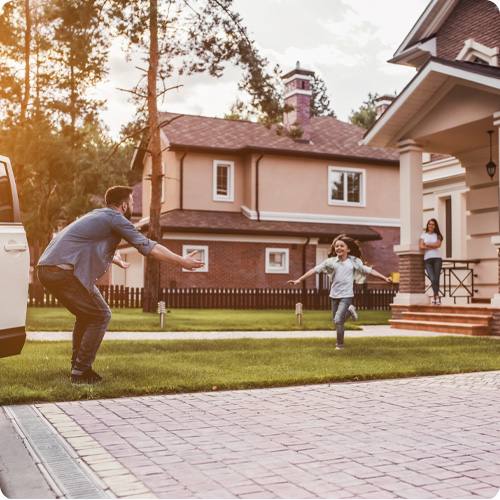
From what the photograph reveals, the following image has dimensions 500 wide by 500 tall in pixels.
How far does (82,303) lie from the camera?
7.24 m

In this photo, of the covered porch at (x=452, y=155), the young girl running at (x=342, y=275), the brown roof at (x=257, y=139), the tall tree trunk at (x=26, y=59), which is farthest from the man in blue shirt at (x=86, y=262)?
the brown roof at (x=257, y=139)

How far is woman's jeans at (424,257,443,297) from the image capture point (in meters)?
16.4

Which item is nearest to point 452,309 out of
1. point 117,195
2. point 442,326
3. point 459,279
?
point 442,326

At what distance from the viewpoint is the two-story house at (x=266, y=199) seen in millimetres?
30328

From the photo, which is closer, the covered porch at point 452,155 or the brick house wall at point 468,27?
the covered porch at point 452,155

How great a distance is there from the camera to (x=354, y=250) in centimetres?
1131

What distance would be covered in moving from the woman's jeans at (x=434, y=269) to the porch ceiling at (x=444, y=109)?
109 inches

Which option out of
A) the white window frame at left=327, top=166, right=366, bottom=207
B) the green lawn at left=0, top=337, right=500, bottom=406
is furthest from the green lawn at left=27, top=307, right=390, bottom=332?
the white window frame at left=327, top=166, right=366, bottom=207

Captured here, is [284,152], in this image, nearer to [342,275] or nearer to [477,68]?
[477,68]

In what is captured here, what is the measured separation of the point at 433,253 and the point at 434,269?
1.13ft

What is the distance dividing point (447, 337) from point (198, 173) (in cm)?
1882

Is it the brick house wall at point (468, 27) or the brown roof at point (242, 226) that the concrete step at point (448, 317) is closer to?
the brick house wall at point (468, 27)

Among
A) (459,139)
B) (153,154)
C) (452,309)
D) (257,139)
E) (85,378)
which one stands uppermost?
(257,139)

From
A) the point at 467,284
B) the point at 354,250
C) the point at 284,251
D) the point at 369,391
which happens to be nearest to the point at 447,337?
the point at 354,250
